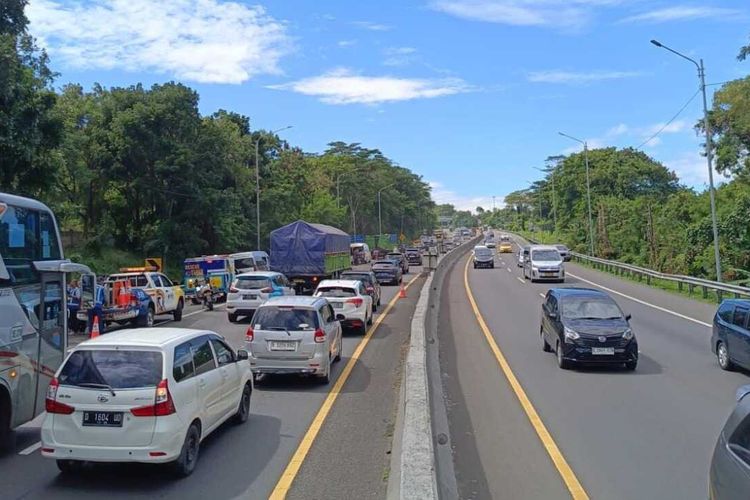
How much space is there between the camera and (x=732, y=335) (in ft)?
45.1

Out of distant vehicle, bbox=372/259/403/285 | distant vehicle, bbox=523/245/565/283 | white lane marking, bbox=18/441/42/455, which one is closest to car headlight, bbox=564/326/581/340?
white lane marking, bbox=18/441/42/455

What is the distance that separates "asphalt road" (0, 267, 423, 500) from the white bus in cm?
70

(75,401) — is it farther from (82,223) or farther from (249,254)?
(82,223)

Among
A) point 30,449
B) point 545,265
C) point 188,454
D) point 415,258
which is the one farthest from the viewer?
point 415,258

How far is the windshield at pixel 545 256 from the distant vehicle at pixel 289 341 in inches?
1150

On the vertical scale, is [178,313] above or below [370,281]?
below

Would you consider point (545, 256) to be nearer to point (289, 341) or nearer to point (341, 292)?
point (341, 292)

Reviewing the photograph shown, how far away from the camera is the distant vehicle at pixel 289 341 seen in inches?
485

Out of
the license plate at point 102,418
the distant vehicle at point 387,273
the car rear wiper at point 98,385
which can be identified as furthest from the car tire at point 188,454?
the distant vehicle at point 387,273

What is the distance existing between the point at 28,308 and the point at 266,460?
12.8 feet

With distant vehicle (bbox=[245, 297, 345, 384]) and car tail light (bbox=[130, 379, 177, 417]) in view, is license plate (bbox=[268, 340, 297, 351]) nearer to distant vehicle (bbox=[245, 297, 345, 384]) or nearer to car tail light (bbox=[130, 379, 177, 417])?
distant vehicle (bbox=[245, 297, 345, 384])

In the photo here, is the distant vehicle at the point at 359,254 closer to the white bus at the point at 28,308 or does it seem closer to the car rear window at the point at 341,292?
the car rear window at the point at 341,292

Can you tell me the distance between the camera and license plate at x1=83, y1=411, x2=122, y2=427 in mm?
7004

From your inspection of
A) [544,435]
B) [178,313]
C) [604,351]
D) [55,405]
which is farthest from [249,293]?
[55,405]
